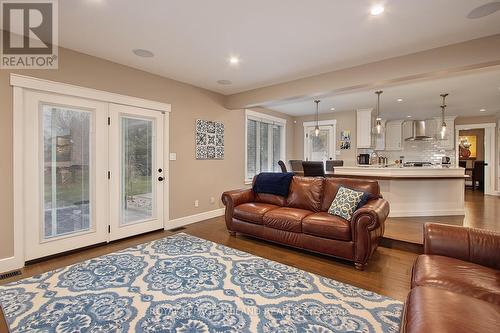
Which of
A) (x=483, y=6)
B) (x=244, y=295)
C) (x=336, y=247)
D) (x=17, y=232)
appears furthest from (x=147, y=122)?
(x=483, y=6)

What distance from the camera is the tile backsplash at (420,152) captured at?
26.5 ft

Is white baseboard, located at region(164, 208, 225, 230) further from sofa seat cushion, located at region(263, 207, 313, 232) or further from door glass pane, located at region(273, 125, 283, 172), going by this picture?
door glass pane, located at region(273, 125, 283, 172)

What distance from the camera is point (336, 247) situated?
2.91m

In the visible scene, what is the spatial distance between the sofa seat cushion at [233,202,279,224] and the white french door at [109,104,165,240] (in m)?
1.43

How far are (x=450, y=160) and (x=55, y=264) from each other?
10078 millimetres

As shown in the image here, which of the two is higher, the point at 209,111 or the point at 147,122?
the point at 209,111

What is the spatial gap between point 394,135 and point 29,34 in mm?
8998

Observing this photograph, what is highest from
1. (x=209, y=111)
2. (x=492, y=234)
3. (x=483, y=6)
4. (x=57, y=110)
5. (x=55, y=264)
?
(x=483, y=6)

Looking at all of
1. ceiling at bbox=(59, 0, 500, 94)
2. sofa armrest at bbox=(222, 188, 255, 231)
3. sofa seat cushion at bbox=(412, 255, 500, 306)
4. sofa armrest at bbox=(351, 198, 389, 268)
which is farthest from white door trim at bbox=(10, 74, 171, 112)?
sofa seat cushion at bbox=(412, 255, 500, 306)

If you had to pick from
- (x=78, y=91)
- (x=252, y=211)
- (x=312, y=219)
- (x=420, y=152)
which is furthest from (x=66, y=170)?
(x=420, y=152)

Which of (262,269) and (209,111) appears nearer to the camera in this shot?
(262,269)

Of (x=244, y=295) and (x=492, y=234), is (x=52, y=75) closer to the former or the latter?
(x=244, y=295)

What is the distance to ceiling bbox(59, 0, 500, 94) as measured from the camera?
2.29m

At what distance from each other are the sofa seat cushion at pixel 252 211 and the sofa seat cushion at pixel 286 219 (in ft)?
0.36
